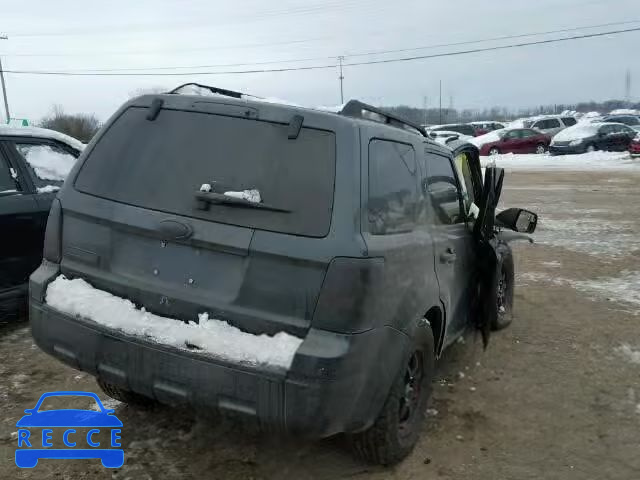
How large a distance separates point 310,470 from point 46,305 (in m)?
1.60

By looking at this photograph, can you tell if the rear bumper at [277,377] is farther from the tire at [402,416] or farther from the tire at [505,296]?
the tire at [505,296]

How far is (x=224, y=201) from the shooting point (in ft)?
8.63

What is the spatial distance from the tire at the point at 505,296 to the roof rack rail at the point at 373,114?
2141 millimetres

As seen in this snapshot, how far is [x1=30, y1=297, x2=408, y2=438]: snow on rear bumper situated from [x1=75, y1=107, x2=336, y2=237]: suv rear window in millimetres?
545

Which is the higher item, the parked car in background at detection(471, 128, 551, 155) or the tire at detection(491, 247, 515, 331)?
the parked car in background at detection(471, 128, 551, 155)

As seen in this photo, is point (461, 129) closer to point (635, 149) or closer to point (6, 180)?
point (635, 149)

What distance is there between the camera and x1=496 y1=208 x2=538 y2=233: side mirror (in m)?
5.06

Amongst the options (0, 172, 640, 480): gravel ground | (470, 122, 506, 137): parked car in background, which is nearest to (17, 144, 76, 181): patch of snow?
(0, 172, 640, 480): gravel ground

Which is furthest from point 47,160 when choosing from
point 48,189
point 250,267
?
point 250,267

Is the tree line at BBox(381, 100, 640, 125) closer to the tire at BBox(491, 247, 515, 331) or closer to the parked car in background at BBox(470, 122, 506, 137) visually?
the parked car in background at BBox(470, 122, 506, 137)

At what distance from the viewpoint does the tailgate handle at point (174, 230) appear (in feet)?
8.68

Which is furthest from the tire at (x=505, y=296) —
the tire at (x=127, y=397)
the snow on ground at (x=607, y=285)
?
the tire at (x=127, y=397)

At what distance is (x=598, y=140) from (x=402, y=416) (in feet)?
94.7

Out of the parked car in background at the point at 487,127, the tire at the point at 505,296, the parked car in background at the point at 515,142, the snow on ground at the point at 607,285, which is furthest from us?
the parked car in background at the point at 487,127
